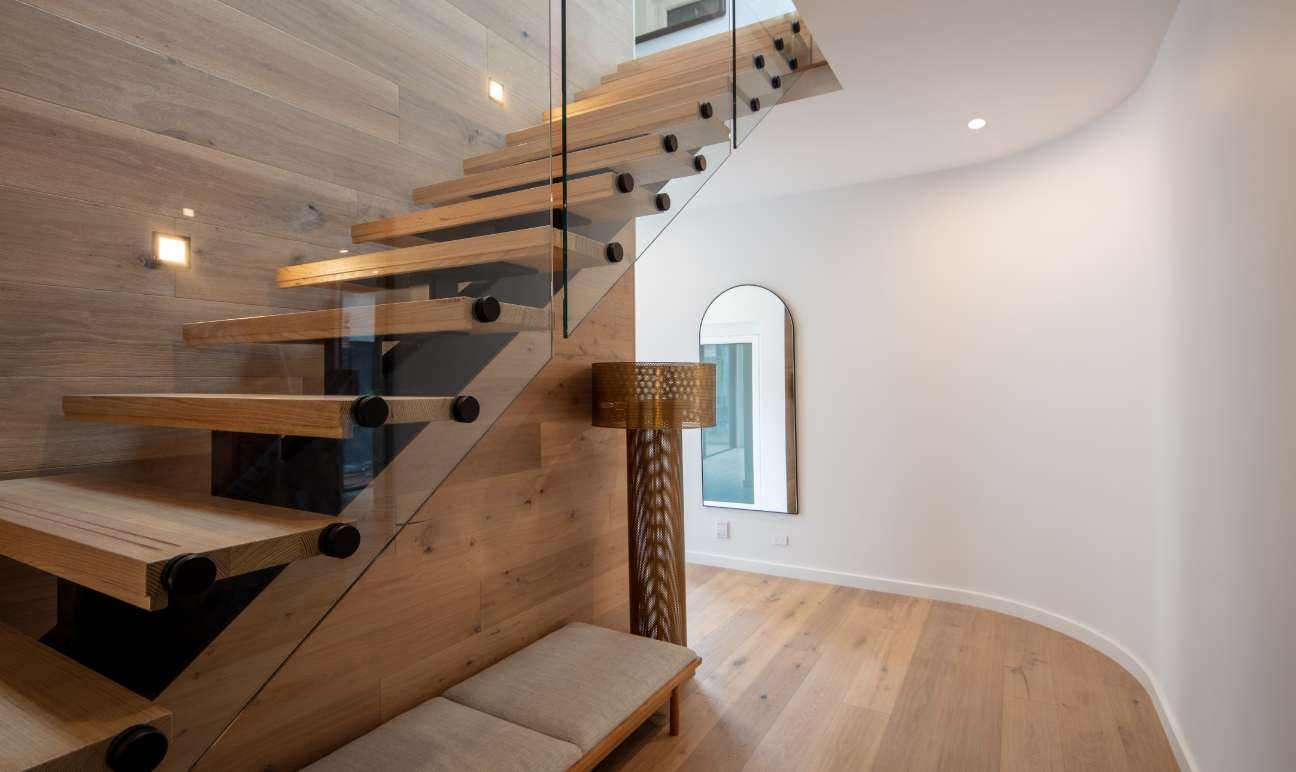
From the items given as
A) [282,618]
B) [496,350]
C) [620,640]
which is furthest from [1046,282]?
[282,618]

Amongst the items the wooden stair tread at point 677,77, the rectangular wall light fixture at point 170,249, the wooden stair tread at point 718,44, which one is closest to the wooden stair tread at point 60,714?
the rectangular wall light fixture at point 170,249

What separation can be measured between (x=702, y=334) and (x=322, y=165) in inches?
119

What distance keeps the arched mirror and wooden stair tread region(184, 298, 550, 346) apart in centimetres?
311

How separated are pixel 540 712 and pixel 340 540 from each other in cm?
112

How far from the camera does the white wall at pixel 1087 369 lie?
1.63 metres

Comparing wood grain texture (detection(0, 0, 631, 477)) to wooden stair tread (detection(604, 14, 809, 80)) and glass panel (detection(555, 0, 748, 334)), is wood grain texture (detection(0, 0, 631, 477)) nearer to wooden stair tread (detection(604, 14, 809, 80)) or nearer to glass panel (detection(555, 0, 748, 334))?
glass panel (detection(555, 0, 748, 334))

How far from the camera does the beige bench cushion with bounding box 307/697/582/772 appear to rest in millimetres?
1667

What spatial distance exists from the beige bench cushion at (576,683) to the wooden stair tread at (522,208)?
139 centimetres

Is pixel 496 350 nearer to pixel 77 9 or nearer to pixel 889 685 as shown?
pixel 77 9

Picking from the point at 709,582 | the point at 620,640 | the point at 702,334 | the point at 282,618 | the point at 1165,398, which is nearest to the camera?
the point at 282,618

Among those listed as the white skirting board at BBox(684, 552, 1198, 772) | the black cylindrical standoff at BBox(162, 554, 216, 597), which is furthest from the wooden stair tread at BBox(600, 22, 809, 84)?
the white skirting board at BBox(684, 552, 1198, 772)

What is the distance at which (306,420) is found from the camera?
112 cm

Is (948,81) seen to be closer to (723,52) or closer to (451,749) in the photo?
(723,52)

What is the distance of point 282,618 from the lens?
1025 millimetres
